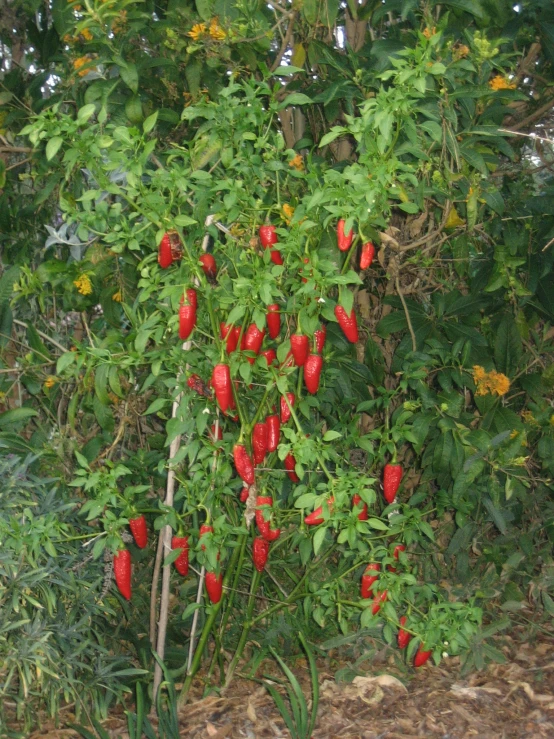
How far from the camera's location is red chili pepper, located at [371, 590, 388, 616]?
2.25 metres

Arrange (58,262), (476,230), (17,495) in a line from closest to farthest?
(17,495) < (58,262) < (476,230)

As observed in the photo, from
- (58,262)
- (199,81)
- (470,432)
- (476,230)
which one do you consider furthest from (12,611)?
(476,230)

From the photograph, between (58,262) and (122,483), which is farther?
(122,483)

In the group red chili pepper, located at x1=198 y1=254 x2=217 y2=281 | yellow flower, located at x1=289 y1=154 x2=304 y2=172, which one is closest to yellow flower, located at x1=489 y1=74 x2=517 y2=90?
yellow flower, located at x1=289 y1=154 x2=304 y2=172

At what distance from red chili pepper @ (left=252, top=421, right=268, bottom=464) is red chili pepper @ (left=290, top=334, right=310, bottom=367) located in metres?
0.23

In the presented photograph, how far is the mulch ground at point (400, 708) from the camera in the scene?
2.36 m

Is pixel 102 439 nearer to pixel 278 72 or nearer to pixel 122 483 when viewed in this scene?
pixel 122 483

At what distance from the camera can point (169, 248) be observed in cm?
201

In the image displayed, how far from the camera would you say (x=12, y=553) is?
2.06 meters

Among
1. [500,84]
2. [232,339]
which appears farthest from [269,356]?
[500,84]

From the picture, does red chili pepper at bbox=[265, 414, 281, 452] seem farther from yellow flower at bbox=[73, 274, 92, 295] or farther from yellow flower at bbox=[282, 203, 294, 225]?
yellow flower at bbox=[73, 274, 92, 295]

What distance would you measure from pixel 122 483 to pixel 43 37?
4.46 feet

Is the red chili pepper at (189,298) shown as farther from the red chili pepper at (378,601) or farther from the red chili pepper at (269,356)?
the red chili pepper at (378,601)

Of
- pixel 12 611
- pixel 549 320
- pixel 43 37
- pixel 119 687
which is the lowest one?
pixel 119 687
